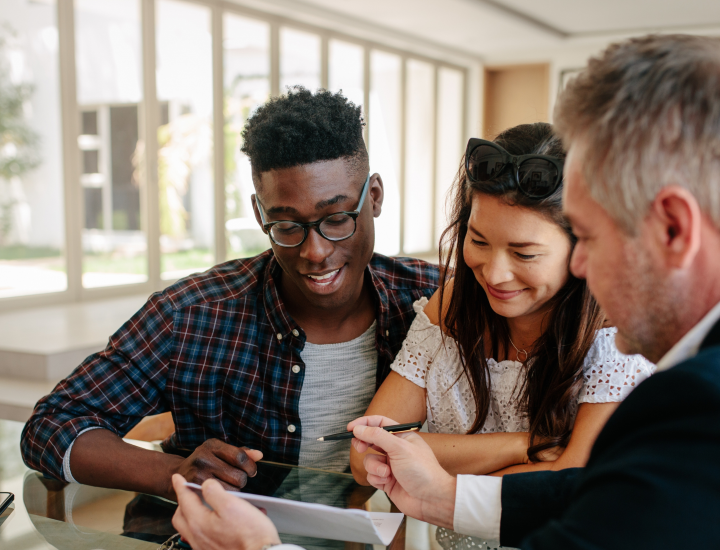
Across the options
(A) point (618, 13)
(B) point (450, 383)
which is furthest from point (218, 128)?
(B) point (450, 383)

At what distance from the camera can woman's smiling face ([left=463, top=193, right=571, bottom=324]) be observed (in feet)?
4.57

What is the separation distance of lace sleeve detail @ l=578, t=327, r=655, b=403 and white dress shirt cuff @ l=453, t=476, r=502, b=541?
36cm

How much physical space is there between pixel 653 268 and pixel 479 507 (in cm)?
64

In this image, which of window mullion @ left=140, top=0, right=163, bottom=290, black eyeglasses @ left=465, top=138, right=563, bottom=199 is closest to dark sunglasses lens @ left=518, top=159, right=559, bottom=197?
black eyeglasses @ left=465, top=138, right=563, bottom=199

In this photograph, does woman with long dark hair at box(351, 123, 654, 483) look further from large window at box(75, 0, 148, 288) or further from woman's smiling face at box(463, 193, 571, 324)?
large window at box(75, 0, 148, 288)

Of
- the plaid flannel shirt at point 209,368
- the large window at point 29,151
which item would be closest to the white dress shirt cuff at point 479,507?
the plaid flannel shirt at point 209,368

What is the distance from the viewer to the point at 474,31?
9.82 metres

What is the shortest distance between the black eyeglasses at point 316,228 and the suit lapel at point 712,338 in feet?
3.75

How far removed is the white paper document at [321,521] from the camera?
3.74ft

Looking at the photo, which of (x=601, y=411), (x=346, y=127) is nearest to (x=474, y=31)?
(x=346, y=127)

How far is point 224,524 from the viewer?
1071mm

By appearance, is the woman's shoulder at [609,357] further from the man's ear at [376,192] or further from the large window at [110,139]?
the large window at [110,139]

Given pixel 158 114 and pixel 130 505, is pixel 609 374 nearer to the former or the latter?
pixel 130 505

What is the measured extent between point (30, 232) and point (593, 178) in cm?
592
